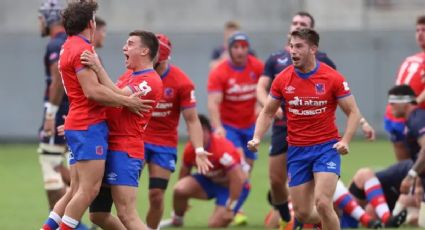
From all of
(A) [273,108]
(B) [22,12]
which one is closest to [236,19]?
(B) [22,12]

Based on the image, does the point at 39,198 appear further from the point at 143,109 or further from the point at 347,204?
the point at 143,109

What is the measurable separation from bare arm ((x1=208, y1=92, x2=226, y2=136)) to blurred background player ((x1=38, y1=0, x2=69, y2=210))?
2166mm

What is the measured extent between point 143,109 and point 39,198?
6.45 meters

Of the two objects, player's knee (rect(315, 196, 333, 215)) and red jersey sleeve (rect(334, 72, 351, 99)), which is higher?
red jersey sleeve (rect(334, 72, 351, 99))

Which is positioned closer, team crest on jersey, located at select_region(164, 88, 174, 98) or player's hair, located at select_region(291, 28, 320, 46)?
player's hair, located at select_region(291, 28, 320, 46)

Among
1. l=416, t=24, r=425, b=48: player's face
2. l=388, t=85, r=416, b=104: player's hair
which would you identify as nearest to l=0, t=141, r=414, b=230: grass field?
l=388, t=85, r=416, b=104: player's hair

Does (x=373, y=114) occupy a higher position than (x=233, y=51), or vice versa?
(x=233, y=51)

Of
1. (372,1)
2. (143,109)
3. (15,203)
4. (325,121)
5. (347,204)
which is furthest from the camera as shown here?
(372,1)

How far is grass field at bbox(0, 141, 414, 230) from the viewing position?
13438mm

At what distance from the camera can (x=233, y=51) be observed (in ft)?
48.4

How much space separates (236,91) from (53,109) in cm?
338

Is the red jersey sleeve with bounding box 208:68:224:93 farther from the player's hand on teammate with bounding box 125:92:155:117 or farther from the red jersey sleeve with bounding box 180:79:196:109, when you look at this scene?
the player's hand on teammate with bounding box 125:92:155:117

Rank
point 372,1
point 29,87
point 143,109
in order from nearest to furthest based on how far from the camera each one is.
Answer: point 143,109
point 29,87
point 372,1

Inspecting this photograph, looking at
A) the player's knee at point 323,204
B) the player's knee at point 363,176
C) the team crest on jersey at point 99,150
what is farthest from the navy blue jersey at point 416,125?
the team crest on jersey at point 99,150
